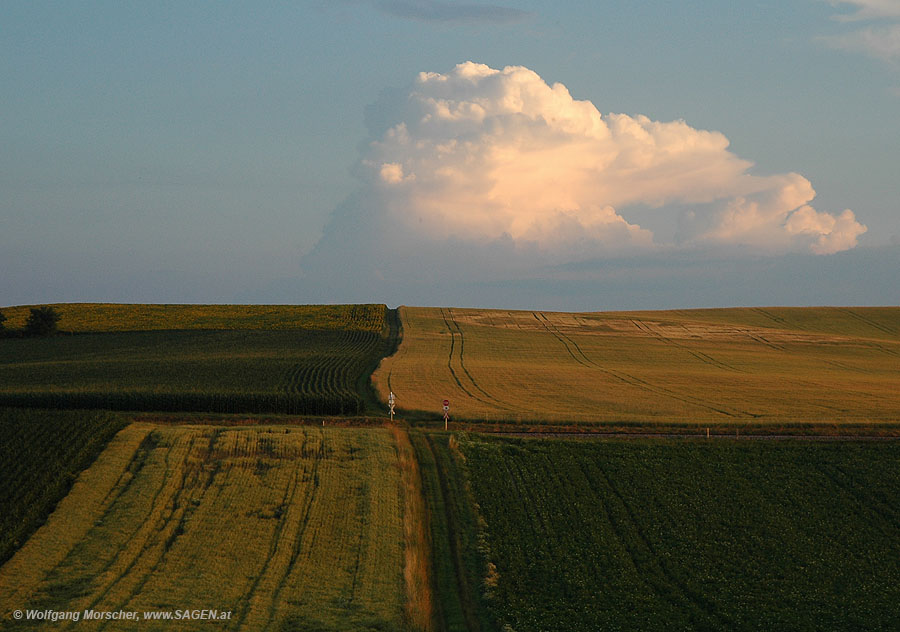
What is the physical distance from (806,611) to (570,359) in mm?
55270

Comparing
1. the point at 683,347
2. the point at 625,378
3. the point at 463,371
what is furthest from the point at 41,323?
the point at 683,347

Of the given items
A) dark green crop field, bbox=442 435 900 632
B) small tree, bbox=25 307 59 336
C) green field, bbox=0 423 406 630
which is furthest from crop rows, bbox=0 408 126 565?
small tree, bbox=25 307 59 336

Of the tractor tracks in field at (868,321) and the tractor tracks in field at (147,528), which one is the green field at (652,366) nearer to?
the tractor tracks in field at (868,321)

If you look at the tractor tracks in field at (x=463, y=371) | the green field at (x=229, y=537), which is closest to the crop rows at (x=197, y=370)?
the tractor tracks in field at (x=463, y=371)

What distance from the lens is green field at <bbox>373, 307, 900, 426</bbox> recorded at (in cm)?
4806

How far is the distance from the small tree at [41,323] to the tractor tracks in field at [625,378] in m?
59.7

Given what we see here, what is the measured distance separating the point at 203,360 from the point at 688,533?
4728cm

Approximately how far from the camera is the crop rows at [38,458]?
25.1m

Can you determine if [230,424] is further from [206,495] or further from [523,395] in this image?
[523,395]

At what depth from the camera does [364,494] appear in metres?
29.5

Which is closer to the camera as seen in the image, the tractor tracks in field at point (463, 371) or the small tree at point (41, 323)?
the tractor tracks in field at point (463, 371)

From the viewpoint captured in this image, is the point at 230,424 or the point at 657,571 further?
the point at 230,424

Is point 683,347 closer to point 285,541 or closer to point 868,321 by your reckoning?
point 868,321

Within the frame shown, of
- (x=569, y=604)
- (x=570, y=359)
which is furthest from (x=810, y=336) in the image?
(x=569, y=604)
